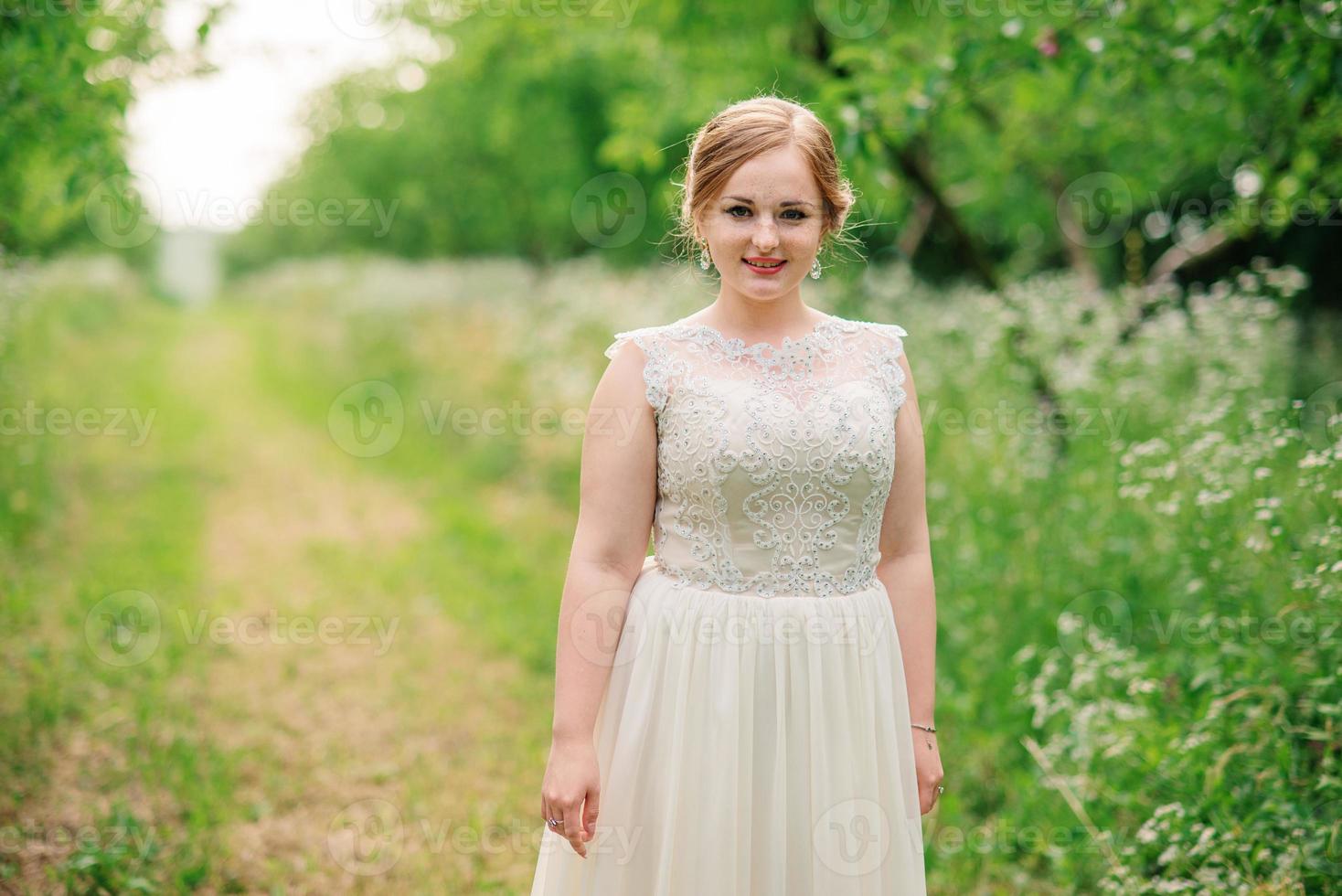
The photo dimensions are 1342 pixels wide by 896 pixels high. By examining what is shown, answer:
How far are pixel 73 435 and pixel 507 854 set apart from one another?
26.3 ft

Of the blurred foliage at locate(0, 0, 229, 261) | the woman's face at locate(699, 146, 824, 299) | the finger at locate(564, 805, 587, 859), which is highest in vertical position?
the blurred foliage at locate(0, 0, 229, 261)

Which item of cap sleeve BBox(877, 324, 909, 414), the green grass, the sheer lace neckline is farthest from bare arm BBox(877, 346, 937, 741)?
the green grass

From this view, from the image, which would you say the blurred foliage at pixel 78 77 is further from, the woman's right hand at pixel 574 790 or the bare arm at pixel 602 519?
the woman's right hand at pixel 574 790

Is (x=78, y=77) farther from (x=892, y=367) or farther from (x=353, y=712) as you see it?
(x=892, y=367)

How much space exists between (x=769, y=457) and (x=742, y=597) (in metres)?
0.32

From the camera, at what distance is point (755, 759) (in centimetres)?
212

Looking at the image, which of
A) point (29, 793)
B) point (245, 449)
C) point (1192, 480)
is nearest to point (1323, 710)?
point (1192, 480)

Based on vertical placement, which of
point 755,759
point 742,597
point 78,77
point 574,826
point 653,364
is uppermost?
point 78,77

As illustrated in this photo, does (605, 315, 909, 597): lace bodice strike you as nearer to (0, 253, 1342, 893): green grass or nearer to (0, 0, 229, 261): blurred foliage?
(0, 253, 1342, 893): green grass

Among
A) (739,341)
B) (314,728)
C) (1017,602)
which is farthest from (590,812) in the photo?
(314,728)

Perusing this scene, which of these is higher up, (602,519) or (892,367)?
(892,367)

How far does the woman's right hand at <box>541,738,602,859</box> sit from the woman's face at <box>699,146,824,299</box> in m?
1.06

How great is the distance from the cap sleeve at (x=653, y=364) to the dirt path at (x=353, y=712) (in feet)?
7.47

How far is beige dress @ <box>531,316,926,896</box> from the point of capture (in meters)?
2.06
